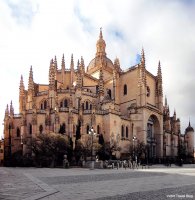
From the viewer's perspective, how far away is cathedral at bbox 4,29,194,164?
55.1 m

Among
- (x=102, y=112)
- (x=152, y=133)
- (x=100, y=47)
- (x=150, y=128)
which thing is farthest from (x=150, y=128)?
(x=100, y=47)

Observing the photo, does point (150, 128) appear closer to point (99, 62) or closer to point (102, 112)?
point (102, 112)

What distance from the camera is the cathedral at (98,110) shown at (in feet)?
181

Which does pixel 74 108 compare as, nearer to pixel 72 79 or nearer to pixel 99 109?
pixel 99 109

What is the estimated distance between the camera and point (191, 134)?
97.4m

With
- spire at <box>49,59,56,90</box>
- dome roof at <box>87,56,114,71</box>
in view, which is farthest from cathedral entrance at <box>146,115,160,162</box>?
spire at <box>49,59,56,90</box>

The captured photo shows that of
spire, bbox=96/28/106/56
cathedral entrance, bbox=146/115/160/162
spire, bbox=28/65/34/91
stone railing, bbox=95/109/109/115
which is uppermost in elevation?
spire, bbox=96/28/106/56

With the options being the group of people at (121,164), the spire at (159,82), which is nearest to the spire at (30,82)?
the group of people at (121,164)

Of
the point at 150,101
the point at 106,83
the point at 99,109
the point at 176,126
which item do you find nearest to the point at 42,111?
the point at 99,109

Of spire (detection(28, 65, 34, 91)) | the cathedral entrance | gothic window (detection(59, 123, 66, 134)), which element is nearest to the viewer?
gothic window (detection(59, 123, 66, 134))

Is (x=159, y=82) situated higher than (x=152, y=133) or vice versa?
(x=159, y=82)

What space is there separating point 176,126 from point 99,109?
31.1 m

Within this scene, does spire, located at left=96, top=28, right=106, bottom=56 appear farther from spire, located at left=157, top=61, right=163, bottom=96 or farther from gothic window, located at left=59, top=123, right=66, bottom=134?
gothic window, located at left=59, top=123, right=66, bottom=134

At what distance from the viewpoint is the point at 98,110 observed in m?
58.5
